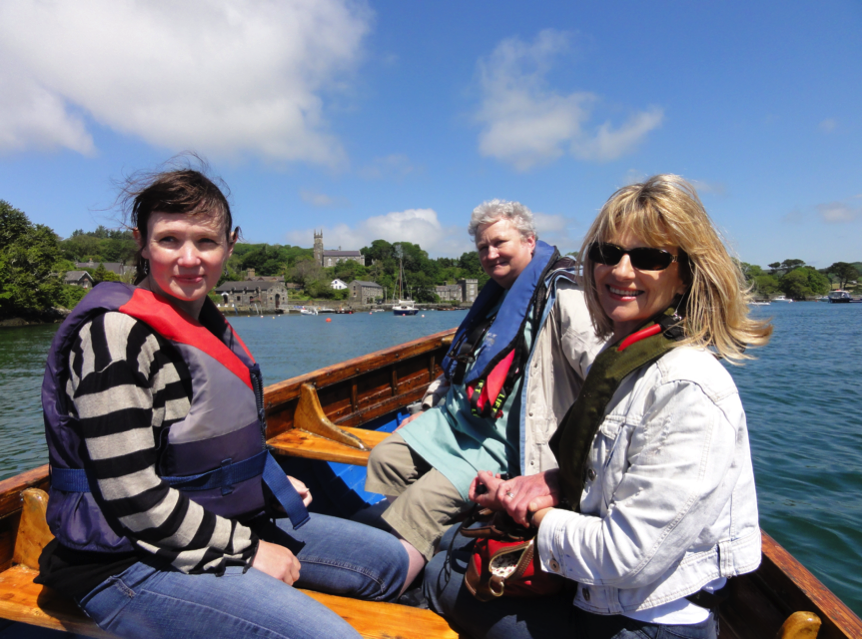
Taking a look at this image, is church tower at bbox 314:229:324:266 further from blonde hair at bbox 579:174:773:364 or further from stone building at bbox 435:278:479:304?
blonde hair at bbox 579:174:773:364

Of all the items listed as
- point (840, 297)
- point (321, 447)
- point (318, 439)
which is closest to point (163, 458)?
point (321, 447)

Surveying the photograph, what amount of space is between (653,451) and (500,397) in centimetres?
126

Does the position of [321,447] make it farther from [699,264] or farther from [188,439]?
[699,264]

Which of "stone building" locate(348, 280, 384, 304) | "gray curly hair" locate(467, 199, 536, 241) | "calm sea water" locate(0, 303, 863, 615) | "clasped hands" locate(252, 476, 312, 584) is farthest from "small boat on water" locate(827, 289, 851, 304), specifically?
"clasped hands" locate(252, 476, 312, 584)

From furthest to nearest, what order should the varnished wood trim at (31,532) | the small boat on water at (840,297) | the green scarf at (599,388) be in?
the small boat on water at (840,297) → the varnished wood trim at (31,532) → the green scarf at (599,388)

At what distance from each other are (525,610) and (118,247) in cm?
172

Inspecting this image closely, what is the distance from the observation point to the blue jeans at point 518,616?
117 centimetres

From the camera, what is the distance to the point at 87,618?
1.48 m

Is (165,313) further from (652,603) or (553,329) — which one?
(553,329)

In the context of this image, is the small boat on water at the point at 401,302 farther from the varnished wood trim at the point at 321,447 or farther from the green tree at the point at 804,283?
the varnished wood trim at the point at 321,447

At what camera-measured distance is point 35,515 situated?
1855 millimetres

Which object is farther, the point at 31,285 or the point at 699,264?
the point at 31,285

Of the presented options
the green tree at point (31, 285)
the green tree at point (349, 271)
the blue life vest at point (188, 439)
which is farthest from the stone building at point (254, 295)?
the blue life vest at point (188, 439)

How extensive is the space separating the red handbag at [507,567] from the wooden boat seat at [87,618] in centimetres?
25
